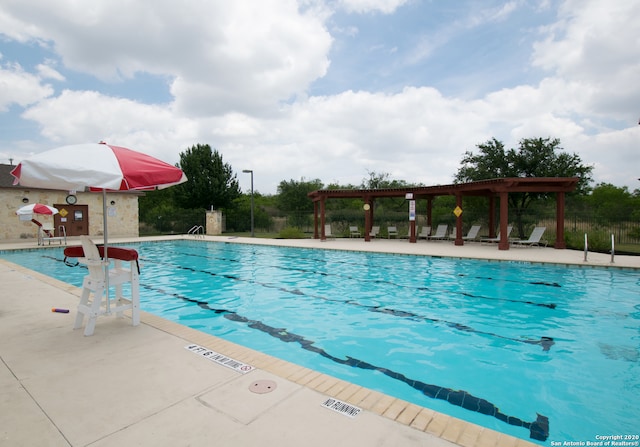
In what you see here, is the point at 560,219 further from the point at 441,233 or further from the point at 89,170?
the point at 89,170

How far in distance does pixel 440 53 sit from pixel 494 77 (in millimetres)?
2501

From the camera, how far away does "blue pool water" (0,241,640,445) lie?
3387mm

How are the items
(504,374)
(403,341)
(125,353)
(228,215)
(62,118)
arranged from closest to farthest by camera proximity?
(125,353) → (504,374) → (403,341) → (62,118) → (228,215)

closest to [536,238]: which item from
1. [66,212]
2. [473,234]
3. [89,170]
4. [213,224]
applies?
[473,234]

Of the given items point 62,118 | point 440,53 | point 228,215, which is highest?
point 440,53

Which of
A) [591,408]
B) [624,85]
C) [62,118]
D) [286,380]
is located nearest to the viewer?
[286,380]

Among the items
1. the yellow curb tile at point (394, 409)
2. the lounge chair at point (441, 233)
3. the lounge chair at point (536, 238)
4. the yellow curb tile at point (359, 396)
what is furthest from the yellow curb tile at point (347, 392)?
the lounge chair at point (441, 233)

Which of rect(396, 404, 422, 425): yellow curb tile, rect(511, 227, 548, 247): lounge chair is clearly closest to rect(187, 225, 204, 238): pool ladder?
rect(511, 227, 548, 247): lounge chair

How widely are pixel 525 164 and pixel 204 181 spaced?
75.5 ft

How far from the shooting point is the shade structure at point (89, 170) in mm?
3566

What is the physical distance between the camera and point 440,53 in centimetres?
1512

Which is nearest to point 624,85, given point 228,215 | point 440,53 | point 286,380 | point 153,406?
point 440,53

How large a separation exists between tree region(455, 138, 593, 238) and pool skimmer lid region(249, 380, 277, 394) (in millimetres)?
18842

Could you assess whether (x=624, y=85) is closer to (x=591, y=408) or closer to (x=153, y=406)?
(x=591, y=408)
